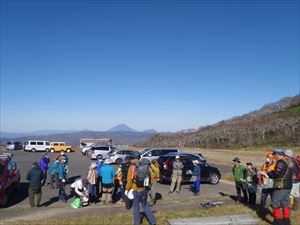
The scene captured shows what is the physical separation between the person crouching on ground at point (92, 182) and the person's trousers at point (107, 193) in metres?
0.39

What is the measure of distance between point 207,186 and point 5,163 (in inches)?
389

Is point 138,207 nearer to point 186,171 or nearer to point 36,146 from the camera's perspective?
point 186,171

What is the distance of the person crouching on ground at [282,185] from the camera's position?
28.1 feet

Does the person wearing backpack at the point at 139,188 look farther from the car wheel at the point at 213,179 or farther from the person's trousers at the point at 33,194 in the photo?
the car wheel at the point at 213,179

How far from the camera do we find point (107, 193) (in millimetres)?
13258

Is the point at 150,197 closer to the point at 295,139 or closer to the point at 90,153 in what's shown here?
the point at 90,153

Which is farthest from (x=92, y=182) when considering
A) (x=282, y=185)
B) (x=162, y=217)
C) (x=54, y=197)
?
(x=282, y=185)

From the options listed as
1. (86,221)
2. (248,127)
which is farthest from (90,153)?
(248,127)

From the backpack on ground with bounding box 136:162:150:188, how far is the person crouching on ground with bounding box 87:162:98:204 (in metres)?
3.91

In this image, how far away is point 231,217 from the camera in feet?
33.3

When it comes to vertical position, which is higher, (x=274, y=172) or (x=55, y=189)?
(x=274, y=172)

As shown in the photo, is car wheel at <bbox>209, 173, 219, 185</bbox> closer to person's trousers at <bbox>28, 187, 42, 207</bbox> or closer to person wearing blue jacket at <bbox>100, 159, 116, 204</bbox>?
person wearing blue jacket at <bbox>100, 159, 116, 204</bbox>

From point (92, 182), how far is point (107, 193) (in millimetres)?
668

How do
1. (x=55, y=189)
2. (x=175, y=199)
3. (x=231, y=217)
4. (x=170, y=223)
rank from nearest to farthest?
(x=170, y=223), (x=231, y=217), (x=175, y=199), (x=55, y=189)
